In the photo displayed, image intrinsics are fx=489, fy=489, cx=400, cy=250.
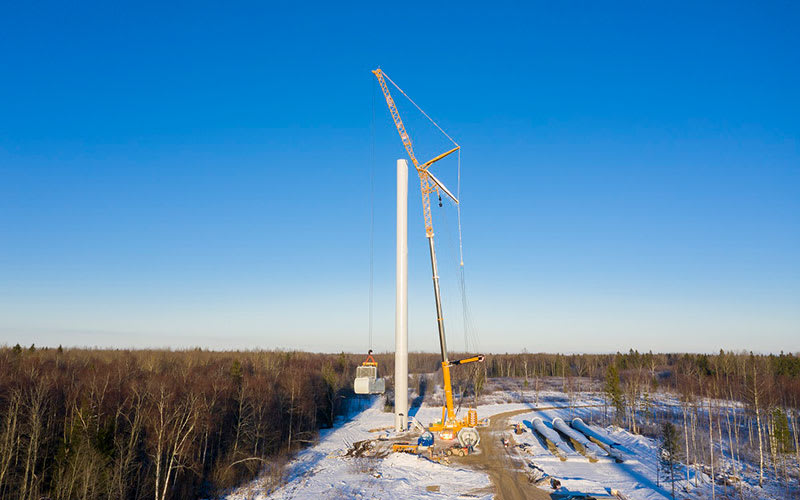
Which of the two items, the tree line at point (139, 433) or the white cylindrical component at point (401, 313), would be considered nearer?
the tree line at point (139, 433)

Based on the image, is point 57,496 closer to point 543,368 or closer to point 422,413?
point 422,413

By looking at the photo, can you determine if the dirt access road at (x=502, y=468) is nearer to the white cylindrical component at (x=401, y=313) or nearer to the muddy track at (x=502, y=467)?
the muddy track at (x=502, y=467)

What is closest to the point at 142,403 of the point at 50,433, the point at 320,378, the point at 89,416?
the point at 50,433

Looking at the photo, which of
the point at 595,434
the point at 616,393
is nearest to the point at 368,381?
the point at 595,434

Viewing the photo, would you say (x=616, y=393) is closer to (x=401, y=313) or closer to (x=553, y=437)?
(x=553, y=437)

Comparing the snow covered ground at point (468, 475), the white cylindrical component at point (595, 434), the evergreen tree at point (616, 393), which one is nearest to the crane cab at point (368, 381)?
→ the snow covered ground at point (468, 475)

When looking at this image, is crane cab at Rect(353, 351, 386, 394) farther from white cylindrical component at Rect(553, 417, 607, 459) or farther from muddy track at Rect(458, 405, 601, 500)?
white cylindrical component at Rect(553, 417, 607, 459)
